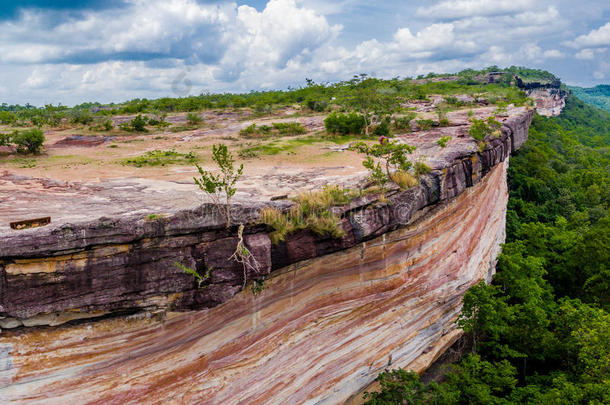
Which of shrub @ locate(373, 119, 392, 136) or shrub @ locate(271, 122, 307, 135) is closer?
shrub @ locate(373, 119, 392, 136)

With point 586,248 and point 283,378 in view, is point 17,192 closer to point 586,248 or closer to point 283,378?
point 283,378

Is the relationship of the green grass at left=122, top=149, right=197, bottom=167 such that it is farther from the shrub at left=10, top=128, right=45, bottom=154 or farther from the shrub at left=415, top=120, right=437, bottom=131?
the shrub at left=415, top=120, right=437, bottom=131

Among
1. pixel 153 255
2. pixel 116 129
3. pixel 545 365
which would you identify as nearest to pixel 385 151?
pixel 153 255

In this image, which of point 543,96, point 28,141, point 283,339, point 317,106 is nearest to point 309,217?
point 283,339

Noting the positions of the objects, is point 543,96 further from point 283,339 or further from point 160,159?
point 283,339

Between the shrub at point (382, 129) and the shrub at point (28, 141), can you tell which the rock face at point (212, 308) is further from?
the shrub at point (28, 141)

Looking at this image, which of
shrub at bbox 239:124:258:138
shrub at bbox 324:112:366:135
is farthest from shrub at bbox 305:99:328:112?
shrub at bbox 239:124:258:138
